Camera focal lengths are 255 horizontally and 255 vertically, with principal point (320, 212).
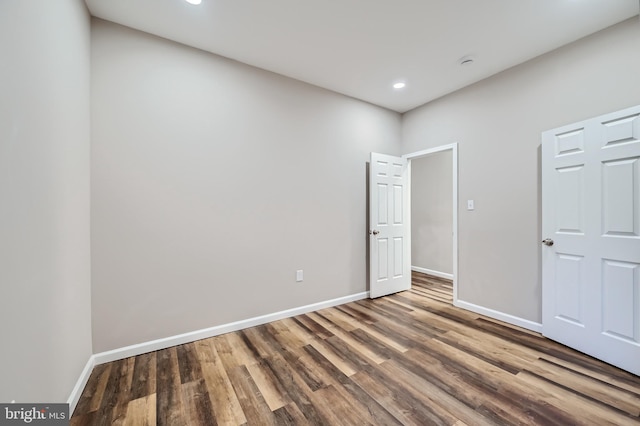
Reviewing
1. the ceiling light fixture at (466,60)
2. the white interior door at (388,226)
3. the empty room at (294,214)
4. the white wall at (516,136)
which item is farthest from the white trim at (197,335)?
the ceiling light fixture at (466,60)

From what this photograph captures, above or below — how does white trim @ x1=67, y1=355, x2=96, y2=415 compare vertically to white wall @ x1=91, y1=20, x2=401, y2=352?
below

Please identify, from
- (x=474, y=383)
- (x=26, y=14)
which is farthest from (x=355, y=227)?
(x=26, y=14)

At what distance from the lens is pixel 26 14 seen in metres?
1.15

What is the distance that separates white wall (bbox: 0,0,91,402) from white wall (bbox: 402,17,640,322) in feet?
12.3

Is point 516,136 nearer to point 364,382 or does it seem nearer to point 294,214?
point 294,214

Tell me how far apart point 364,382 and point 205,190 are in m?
2.13

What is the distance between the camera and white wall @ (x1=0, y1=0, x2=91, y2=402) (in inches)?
39.9

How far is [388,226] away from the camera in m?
3.69

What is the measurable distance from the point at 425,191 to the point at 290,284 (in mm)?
3529

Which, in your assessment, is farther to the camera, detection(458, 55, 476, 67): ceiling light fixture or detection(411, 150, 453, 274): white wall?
detection(411, 150, 453, 274): white wall

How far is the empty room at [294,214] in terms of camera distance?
1462 mm

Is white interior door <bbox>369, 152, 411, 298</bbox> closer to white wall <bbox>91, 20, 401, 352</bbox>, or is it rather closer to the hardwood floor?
white wall <bbox>91, 20, 401, 352</bbox>

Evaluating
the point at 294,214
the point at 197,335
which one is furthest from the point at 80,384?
the point at 294,214

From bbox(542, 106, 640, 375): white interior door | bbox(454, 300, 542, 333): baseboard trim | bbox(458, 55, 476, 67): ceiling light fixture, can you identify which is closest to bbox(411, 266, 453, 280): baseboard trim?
bbox(454, 300, 542, 333): baseboard trim
